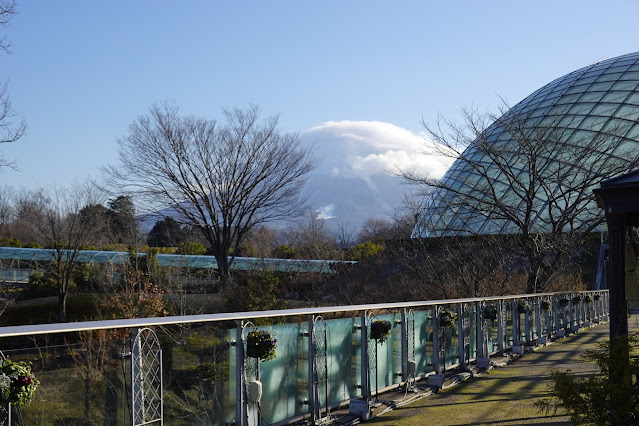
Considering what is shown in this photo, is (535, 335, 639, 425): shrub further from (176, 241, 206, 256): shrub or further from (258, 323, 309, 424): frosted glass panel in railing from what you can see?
(176, 241, 206, 256): shrub

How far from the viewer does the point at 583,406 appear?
20.4ft

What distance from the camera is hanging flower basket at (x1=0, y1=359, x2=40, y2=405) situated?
470 centimetres

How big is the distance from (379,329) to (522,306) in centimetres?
888

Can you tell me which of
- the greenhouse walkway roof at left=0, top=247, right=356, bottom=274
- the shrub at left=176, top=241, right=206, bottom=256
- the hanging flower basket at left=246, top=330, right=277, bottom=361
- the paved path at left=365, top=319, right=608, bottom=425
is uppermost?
the shrub at left=176, top=241, right=206, bottom=256

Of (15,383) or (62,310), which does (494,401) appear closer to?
(15,383)

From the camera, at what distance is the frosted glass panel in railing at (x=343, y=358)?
29.8 ft

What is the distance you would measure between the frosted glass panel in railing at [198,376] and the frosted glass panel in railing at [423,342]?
5.22 metres

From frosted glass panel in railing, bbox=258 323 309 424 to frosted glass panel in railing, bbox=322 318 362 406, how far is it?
1.94ft

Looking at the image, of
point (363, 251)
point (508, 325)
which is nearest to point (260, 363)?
point (508, 325)

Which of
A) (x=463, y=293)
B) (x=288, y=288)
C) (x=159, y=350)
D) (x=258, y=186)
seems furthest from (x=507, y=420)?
(x=258, y=186)

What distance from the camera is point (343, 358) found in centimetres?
935

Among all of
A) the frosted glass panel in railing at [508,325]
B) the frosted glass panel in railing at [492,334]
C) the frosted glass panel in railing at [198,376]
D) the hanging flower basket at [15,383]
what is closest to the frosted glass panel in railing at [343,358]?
the frosted glass panel in railing at [198,376]

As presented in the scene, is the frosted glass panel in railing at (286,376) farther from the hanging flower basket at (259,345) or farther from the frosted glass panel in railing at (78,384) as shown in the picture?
the frosted glass panel in railing at (78,384)

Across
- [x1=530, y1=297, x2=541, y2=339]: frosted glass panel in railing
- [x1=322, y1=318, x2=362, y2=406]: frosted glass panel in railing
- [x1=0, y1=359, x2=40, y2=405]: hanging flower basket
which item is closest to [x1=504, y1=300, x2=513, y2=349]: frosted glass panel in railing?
[x1=530, y1=297, x2=541, y2=339]: frosted glass panel in railing
